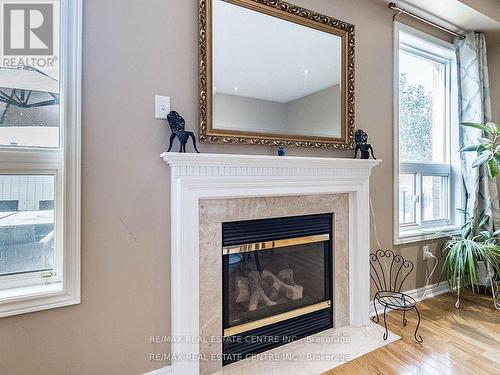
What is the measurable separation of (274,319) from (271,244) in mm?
503

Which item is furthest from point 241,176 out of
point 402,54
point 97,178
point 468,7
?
point 468,7

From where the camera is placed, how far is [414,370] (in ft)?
5.16

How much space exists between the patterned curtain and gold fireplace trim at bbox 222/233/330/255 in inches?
64.8

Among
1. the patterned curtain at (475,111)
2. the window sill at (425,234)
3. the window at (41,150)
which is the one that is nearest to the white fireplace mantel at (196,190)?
the window at (41,150)

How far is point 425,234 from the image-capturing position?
253 centimetres

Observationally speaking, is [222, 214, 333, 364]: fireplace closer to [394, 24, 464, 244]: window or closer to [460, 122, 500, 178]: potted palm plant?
[394, 24, 464, 244]: window

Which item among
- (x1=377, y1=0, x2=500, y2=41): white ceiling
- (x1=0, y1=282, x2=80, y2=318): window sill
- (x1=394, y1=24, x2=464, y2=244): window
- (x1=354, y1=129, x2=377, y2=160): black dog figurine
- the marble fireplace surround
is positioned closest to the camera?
(x1=0, y1=282, x2=80, y2=318): window sill

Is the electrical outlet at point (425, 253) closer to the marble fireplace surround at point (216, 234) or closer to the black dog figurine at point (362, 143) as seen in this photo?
the black dog figurine at point (362, 143)

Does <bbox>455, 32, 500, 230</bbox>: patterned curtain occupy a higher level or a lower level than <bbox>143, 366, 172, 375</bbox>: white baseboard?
higher

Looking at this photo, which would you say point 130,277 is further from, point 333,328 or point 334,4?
point 334,4

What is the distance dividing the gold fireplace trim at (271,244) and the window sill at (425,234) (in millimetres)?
819

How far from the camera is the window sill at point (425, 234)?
2.38 metres

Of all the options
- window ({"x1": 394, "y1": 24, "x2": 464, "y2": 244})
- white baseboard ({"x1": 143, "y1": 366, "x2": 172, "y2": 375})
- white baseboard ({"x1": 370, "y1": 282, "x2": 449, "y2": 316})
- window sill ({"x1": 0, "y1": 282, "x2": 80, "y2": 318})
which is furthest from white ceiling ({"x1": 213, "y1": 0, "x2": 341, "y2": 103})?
white baseboard ({"x1": 370, "y1": 282, "x2": 449, "y2": 316})

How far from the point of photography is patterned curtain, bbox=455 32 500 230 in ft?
8.37
